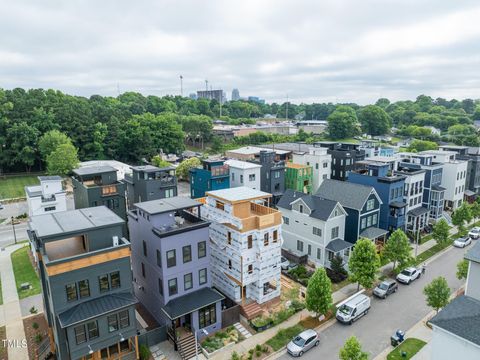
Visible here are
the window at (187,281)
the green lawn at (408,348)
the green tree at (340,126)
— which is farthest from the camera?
the green tree at (340,126)

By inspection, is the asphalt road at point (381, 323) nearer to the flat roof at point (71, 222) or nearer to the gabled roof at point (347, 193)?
the gabled roof at point (347, 193)

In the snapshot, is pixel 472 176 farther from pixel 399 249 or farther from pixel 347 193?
pixel 399 249

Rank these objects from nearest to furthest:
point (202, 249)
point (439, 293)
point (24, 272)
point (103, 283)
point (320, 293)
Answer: point (103, 283), point (439, 293), point (320, 293), point (202, 249), point (24, 272)

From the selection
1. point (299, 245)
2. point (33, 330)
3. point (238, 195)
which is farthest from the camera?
point (299, 245)

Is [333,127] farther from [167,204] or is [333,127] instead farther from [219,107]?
[167,204]

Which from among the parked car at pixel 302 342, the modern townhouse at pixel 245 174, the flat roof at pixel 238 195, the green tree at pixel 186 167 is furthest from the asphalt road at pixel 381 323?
the green tree at pixel 186 167

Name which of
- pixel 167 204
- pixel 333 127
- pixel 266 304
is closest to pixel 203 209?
pixel 167 204

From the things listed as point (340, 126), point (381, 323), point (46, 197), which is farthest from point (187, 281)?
point (340, 126)

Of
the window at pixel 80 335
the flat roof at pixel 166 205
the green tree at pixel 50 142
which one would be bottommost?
the window at pixel 80 335
